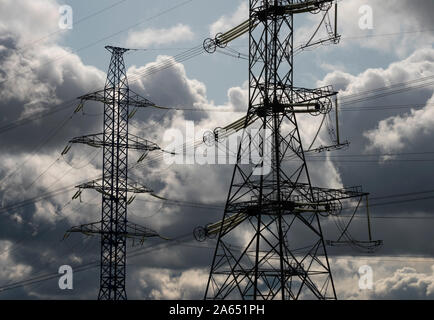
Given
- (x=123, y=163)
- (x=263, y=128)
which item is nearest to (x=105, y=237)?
(x=123, y=163)

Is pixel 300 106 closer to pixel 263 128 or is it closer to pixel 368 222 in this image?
pixel 263 128

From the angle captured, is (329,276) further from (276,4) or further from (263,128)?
(276,4)
